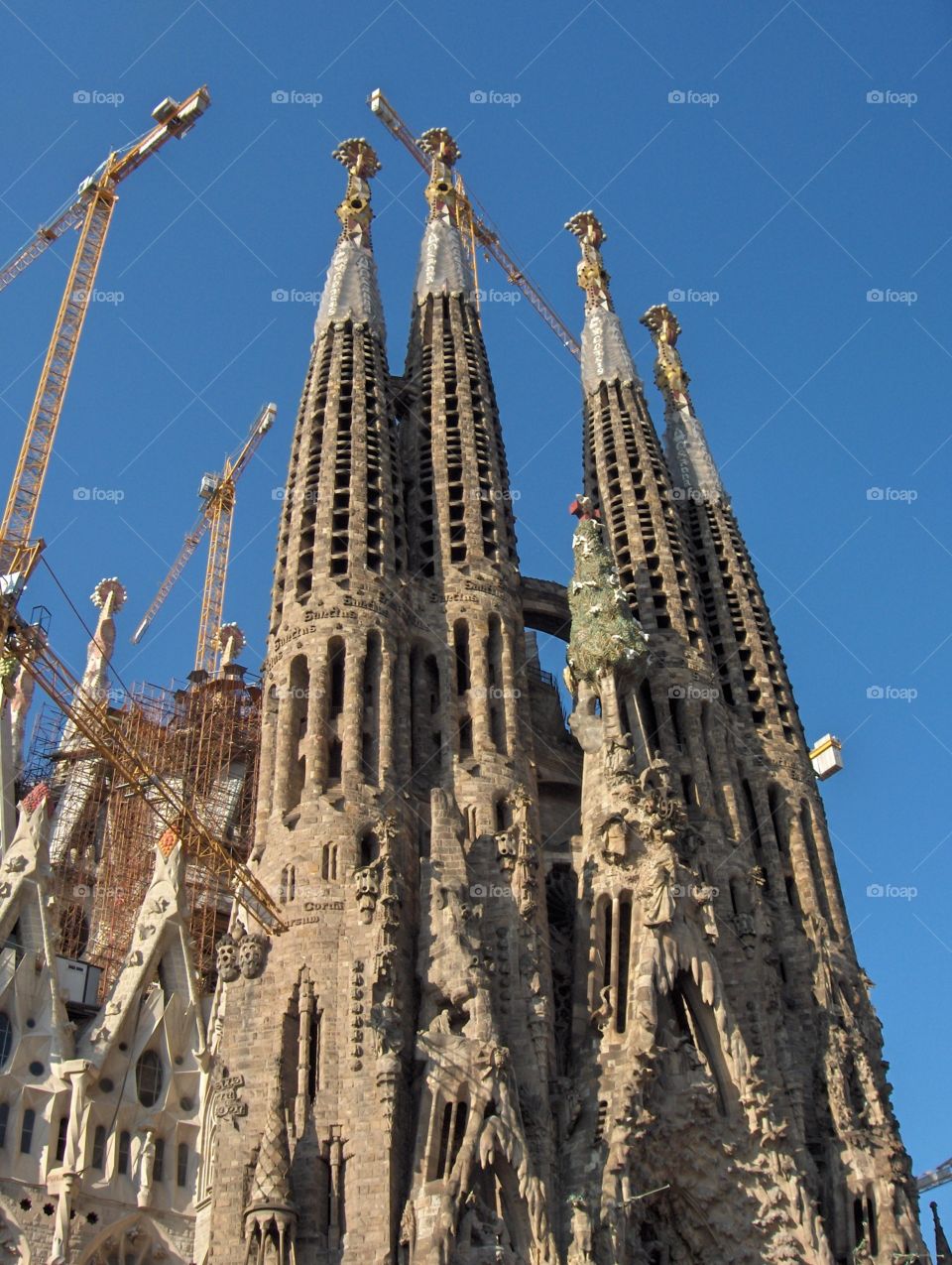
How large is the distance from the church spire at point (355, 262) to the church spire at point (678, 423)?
14.9 metres

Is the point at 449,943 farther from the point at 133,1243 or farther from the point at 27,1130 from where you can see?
the point at 27,1130

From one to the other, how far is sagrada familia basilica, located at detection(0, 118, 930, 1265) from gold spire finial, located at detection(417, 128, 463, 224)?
1035 centimetres

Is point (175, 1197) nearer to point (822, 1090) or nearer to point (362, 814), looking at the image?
point (362, 814)

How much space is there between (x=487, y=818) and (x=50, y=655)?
1291cm

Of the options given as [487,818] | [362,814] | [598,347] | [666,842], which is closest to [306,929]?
[362,814]

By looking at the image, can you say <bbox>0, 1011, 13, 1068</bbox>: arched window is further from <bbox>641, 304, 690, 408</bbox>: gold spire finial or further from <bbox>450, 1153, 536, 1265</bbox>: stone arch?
<bbox>641, 304, 690, 408</bbox>: gold spire finial

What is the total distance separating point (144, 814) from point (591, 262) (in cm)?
3429

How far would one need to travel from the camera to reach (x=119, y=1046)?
37656mm

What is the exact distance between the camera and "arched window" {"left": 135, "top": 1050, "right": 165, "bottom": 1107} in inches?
1479

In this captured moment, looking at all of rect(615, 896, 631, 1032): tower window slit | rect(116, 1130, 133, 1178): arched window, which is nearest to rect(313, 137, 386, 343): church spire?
rect(615, 896, 631, 1032): tower window slit

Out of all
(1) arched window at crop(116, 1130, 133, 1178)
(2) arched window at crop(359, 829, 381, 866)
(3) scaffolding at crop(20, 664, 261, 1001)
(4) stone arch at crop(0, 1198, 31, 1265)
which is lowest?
(4) stone arch at crop(0, 1198, 31, 1265)

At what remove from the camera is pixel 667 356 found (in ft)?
213

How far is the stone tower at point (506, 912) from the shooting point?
3072 centimetres

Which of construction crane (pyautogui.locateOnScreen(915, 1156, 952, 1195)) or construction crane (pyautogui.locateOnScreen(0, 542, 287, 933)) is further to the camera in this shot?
construction crane (pyautogui.locateOnScreen(915, 1156, 952, 1195))
